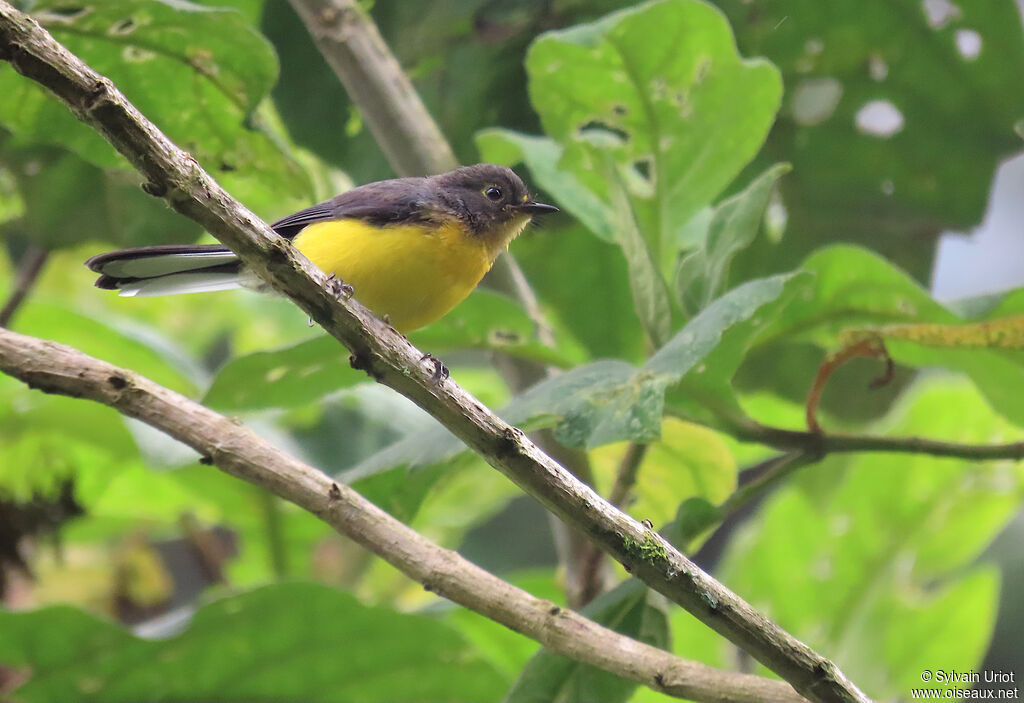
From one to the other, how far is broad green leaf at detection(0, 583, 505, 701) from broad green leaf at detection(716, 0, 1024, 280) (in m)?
1.98

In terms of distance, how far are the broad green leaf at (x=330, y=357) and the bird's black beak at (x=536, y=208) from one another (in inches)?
21.6

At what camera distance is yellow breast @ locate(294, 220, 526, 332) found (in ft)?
9.10

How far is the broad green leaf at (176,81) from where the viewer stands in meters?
2.64

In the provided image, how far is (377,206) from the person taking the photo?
2.99 meters

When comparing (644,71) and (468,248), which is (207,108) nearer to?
(468,248)

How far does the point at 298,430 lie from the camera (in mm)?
3986

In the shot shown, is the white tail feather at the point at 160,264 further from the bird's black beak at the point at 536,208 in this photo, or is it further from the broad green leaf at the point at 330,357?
the bird's black beak at the point at 536,208

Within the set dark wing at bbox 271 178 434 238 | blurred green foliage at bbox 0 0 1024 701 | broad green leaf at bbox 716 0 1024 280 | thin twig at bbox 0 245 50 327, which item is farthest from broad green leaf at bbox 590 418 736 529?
thin twig at bbox 0 245 50 327

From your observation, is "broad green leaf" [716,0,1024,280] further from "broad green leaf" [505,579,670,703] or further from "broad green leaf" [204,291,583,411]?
"broad green leaf" [505,579,670,703]

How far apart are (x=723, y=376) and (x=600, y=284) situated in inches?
58.2

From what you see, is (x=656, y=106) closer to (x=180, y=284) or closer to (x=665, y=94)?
(x=665, y=94)

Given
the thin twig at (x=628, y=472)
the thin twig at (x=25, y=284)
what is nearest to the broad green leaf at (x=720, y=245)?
the thin twig at (x=628, y=472)

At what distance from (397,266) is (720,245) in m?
0.86
